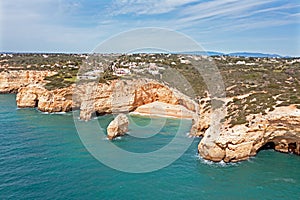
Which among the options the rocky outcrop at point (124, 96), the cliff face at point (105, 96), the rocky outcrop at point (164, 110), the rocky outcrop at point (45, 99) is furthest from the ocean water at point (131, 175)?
the rocky outcrop at point (45, 99)

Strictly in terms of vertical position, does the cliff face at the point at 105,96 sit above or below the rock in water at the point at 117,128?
above

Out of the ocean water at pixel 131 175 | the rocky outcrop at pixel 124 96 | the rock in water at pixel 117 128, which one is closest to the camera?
the ocean water at pixel 131 175

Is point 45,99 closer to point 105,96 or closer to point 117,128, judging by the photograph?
point 105,96

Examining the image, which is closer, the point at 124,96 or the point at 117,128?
the point at 117,128

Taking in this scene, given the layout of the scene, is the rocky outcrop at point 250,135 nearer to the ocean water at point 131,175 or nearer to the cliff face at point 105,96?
the ocean water at point 131,175

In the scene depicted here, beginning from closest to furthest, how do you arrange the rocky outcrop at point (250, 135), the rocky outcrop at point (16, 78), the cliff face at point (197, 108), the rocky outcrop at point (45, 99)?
the rocky outcrop at point (250, 135), the cliff face at point (197, 108), the rocky outcrop at point (45, 99), the rocky outcrop at point (16, 78)

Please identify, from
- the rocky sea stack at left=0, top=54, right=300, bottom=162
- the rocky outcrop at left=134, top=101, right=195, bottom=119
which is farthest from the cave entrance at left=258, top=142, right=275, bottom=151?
the rocky outcrop at left=134, top=101, right=195, bottom=119

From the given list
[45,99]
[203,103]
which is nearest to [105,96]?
[45,99]
